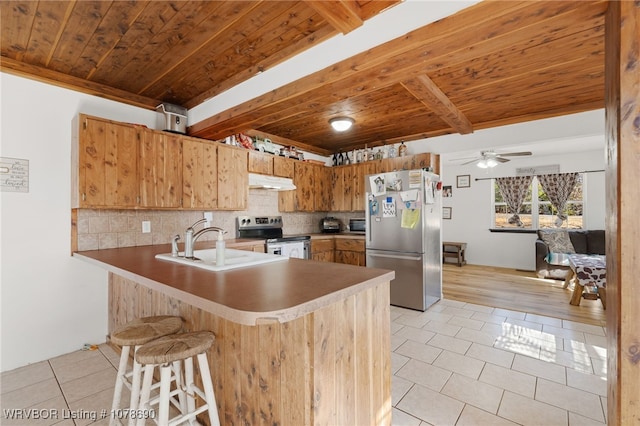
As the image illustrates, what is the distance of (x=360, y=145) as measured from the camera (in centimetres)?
500

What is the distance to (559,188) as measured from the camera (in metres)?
5.67

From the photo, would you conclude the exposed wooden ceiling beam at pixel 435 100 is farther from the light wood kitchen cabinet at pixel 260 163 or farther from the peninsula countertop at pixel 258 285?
the light wood kitchen cabinet at pixel 260 163

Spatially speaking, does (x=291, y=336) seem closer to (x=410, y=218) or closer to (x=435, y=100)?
(x=435, y=100)

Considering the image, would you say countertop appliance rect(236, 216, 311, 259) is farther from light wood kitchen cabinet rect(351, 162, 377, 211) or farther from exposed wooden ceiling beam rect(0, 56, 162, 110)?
exposed wooden ceiling beam rect(0, 56, 162, 110)

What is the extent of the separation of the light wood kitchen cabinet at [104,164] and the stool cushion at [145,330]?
4.52 feet

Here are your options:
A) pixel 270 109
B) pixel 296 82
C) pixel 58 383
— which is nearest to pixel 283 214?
pixel 270 109

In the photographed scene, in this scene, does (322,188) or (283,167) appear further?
(322,188)

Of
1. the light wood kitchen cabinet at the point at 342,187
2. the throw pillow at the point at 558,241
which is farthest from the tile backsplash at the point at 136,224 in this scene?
the throw pillow at the point at 558,241

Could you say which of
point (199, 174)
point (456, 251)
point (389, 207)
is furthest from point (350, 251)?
point (456, 251)

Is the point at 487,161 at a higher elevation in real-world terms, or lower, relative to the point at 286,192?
higher

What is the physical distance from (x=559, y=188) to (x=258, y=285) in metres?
6.79

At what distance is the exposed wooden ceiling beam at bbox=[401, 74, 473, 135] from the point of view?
7.70 ft

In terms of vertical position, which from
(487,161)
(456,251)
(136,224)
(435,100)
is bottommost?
(456,251)

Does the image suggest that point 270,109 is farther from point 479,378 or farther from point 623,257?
point 479,378
